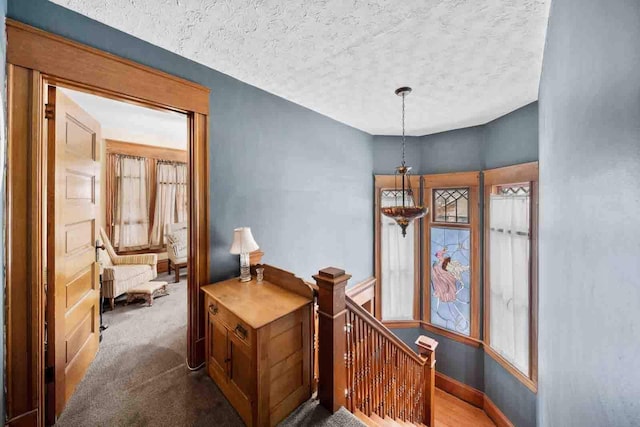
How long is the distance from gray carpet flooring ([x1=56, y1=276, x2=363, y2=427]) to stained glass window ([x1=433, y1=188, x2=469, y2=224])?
314 cm

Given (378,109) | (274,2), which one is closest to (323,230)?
(378,109)

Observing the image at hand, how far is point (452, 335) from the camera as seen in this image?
3764mm

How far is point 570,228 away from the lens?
3.03ft

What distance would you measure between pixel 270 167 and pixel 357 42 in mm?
1373

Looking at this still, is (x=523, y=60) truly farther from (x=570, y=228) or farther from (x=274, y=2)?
(x=274, y=2)

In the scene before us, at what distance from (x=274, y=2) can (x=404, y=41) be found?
37.1 inches

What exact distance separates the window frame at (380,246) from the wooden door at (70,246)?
3.59 m

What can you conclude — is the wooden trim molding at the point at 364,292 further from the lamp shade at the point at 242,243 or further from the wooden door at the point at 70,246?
the wooden door at the point at 70,246

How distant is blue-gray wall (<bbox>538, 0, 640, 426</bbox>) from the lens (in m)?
0.45

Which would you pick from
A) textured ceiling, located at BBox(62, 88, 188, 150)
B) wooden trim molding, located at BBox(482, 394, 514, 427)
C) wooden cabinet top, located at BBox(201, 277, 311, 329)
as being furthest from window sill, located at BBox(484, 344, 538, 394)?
textured ceiling, located at BBox(62, 88, 188, 150)

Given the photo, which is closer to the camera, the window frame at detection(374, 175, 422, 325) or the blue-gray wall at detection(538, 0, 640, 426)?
the blue-gray wall at detection(538, 0, 640, 426)

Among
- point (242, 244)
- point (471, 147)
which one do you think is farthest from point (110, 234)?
point (471, 147)

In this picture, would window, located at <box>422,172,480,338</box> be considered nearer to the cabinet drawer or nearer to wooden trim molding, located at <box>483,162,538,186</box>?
wooden trim molding, located at <box>483,162,538,186</box>

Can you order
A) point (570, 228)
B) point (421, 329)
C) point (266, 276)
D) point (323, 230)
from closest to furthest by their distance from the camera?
point (570, 228) → point (266, 276) → point (323, 230) → point (421, 329)
